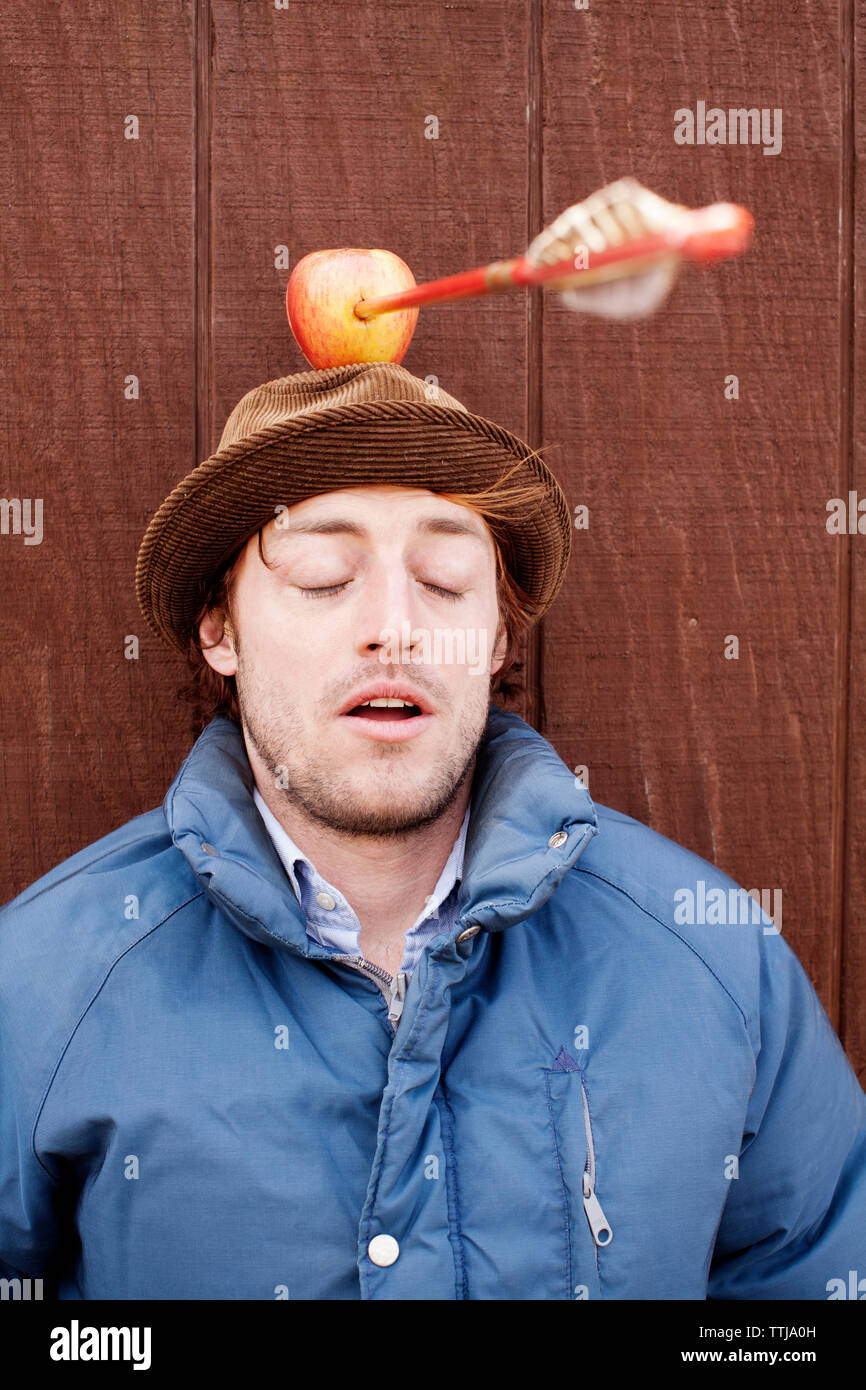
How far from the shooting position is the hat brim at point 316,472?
105cm

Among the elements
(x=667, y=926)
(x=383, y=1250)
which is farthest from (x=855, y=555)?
(x=383, y=1250)

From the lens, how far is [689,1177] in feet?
3.33

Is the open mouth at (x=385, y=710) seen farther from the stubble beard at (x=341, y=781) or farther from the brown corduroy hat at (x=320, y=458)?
the brown corduroy hat at (x=320, y=458)

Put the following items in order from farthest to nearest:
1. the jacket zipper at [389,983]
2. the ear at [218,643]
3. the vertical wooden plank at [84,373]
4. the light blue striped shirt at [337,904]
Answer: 1. the vertical wooden plank at [84,373]
2. the ear at [218,643]
3. the light blue striped shirt at [337,904]
4. the jacket zipper at [389,983]

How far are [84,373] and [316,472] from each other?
0.53 metres

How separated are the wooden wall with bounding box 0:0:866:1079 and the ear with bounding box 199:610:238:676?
0.16 metres

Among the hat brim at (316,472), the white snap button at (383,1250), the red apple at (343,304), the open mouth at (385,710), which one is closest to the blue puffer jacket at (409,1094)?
the white snap button at (383,1250)

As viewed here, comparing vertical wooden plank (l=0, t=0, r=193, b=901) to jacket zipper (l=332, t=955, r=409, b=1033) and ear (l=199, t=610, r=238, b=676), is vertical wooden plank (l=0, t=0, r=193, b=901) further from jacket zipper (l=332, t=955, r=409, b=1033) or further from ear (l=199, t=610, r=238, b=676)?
jacket zipper (l=332, t=955, r=409, b=1033)

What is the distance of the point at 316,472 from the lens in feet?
3.54

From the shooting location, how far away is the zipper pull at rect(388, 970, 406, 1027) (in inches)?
40.9

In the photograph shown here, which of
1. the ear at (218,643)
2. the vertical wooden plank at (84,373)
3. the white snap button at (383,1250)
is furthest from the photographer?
the vertical wooden plank at (84,373)

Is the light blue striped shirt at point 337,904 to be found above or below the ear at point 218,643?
below

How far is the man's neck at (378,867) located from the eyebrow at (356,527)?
0.29m

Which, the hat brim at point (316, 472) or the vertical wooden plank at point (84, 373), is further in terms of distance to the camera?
the vertical wooden plank at point (84, 373)
